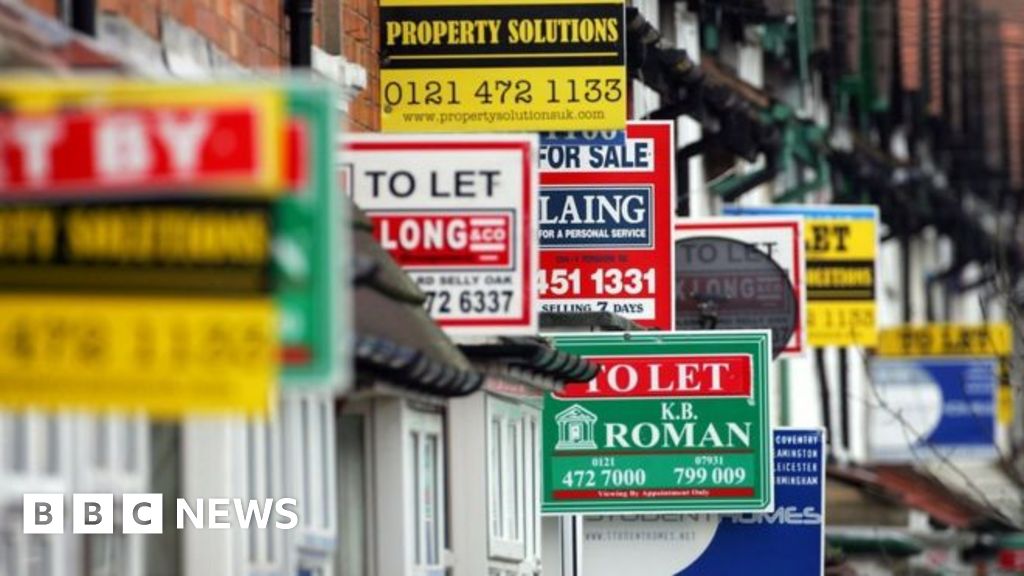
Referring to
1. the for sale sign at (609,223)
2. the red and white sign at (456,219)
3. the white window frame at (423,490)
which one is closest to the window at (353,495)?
the white window frame at (423,490)

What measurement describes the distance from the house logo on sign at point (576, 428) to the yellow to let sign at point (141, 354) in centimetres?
969

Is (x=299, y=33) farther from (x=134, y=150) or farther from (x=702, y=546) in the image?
(x=134, y=150)

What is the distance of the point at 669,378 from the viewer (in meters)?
17.2

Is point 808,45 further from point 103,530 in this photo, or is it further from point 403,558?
point 103,530

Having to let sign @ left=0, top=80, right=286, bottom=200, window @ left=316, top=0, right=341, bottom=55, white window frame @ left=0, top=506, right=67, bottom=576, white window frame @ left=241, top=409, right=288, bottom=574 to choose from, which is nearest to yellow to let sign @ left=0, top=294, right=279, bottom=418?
to let sign @ left=0, top=80, right=286, bottom=200

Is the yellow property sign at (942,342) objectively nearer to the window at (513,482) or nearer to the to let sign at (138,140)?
the window at (513,482)

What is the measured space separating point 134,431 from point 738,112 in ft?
57.4

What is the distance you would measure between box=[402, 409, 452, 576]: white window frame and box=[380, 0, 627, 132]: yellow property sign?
A: 3.06 meters

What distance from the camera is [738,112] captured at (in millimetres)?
26719

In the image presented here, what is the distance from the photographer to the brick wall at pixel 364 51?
51.2 feet

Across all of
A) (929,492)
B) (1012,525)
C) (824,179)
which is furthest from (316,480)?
(929,492)

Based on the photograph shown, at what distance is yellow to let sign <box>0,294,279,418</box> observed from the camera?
286 inches

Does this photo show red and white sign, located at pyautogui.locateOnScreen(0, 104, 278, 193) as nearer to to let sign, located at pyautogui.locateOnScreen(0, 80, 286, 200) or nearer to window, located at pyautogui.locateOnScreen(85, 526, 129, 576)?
to let sign, located at pyautogui.locateOnScreen(0, 80, 286, 200)

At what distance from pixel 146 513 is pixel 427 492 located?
3.07 meters
